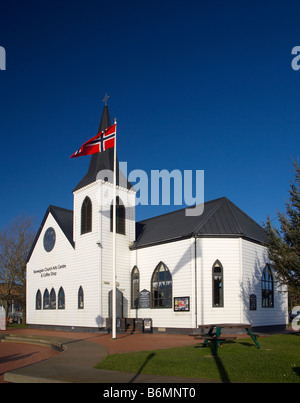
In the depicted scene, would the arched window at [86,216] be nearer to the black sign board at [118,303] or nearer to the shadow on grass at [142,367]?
the black sign board at [118,303]

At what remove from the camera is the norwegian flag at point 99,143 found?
2112cm

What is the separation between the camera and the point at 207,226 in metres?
24.2

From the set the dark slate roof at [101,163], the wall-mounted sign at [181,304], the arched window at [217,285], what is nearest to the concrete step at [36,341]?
the wall-mounted sign at [181,304]

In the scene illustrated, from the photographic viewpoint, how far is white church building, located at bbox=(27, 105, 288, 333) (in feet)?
76.3

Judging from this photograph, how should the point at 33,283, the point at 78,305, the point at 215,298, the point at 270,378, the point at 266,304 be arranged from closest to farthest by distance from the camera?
the point at 270,378 < the point at 215,298 < the point at 266,304 < the point at 78,305 < the point at 33,283

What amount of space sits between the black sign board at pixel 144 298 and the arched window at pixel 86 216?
580cm

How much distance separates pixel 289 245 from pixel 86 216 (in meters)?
14.5

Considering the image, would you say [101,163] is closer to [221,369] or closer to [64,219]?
[64,219]

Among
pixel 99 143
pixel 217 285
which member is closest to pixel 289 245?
pixel 217 285

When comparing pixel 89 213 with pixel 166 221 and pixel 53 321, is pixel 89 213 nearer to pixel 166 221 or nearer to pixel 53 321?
pixel 166 221

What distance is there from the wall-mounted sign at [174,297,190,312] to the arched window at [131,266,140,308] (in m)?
4.16

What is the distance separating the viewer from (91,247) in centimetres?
2709
